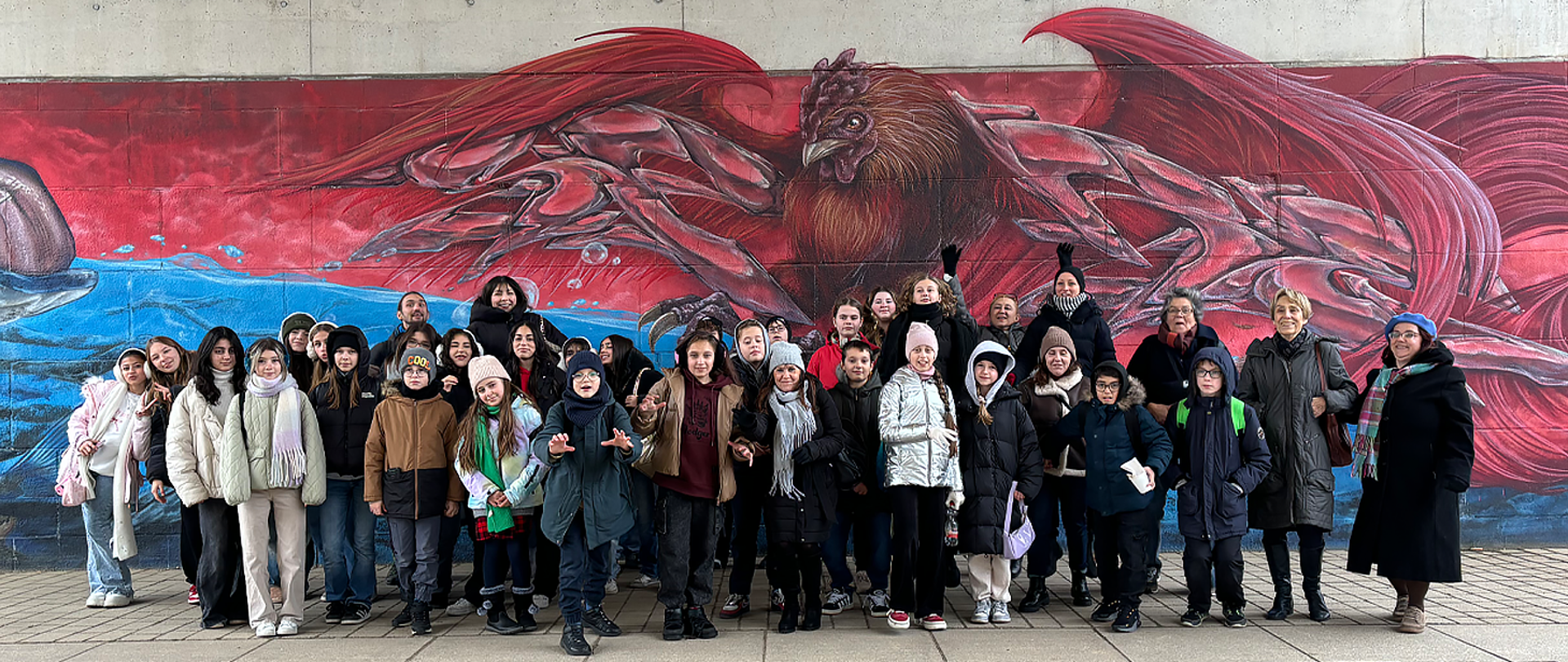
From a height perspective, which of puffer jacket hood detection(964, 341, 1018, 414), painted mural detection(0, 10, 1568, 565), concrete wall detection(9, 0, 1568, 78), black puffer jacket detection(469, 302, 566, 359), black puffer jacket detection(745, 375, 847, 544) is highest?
concrete wall detection(9, 0, 1568, 78)

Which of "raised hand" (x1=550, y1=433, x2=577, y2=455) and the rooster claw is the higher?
the rooster claw

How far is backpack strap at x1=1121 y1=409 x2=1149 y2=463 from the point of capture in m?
5.54

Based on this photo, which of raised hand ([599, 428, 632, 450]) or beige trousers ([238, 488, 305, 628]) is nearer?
raised hand ([599, 428, 632, 450])

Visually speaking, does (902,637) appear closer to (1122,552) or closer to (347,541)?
(1122,552)

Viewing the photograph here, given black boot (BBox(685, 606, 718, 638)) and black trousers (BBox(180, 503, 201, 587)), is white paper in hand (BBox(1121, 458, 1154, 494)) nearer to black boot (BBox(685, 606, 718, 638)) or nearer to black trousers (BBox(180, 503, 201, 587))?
black boot (BBox(685, 606, 718, 638))

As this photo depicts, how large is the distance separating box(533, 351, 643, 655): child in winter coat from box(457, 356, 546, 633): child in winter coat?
20 centimetres

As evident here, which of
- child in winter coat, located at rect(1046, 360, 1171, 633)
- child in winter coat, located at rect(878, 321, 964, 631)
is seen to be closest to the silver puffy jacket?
child in winter coat, located at rect(878, 321, 964, 631)

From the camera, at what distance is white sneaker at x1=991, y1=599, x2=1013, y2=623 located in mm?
5629

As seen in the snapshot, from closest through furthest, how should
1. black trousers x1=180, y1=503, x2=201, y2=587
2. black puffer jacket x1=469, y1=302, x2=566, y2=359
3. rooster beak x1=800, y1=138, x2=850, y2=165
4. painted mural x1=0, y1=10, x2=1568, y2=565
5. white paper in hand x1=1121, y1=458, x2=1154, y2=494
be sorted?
white paper in hand x1=1121, y1=458, x2=1154, y2=494, black trousers x1=180, y1=503, x2=201, y2=587, black puffer jacket x1=469, y1=302, x2=566, y2=359, painted mural x1=0, y1=10, x2=1568, y2=565, rooster beak x1=800, y1=138, x2=850, y2=165

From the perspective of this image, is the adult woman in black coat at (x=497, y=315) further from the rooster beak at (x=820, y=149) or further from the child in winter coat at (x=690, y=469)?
the rooster beak at (x=820, y=149)

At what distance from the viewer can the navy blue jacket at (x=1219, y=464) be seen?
548 centimetres

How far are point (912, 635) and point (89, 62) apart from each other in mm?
8548

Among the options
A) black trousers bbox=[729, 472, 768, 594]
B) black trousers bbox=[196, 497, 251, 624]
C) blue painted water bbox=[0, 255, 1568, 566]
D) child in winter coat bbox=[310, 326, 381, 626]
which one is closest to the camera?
black trousers bbox=[196, 497, 251, 624]

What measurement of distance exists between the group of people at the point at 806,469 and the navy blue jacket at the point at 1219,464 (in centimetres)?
1
